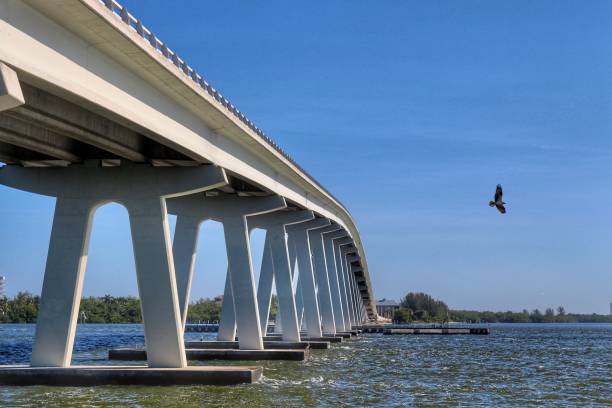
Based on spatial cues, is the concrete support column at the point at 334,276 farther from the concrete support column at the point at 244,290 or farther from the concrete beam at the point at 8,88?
the concrete beam at the point at 8,88

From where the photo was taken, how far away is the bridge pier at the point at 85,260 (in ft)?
109

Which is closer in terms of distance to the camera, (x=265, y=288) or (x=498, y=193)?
(x=498, y=193)

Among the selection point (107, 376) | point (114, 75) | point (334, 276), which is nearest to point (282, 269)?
point (107, 376)

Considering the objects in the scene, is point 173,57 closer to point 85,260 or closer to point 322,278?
point 85,260

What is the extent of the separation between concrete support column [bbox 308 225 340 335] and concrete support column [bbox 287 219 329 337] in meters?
10.7

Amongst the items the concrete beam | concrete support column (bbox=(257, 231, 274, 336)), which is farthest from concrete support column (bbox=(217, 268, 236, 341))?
the concrete beam

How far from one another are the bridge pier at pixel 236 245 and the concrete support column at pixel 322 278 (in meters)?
31.6

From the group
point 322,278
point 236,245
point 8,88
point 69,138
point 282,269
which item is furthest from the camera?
point 322,278

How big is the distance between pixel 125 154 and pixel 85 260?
4952 millimetres

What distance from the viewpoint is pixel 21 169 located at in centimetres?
3575

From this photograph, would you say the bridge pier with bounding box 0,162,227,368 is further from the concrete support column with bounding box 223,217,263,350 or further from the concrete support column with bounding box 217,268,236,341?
the concrete support column with bounding box 217,268,236,341

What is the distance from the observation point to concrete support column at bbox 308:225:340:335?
275 ft

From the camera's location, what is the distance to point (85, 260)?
111 feet

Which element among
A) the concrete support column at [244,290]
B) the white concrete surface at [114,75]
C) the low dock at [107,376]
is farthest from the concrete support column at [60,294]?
the concrete support column at [244,290]
